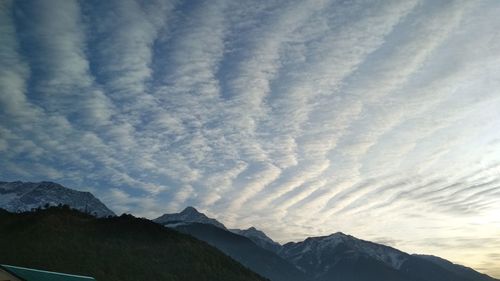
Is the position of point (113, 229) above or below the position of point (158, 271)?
above

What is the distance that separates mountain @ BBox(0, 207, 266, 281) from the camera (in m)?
130

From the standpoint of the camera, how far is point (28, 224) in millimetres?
155625

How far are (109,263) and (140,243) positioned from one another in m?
35.8

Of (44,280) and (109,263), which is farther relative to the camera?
(109,263)

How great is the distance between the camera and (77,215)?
7259 inches

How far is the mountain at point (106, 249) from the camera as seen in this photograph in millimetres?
129625

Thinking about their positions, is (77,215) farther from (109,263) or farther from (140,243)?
(109,263)

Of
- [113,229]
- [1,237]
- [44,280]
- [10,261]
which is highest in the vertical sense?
[113,229]

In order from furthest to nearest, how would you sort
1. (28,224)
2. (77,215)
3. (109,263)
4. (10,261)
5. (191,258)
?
1. (77,215)
2. (191,258)
3. (28,224)
4. (109,263)
5. (10,261)

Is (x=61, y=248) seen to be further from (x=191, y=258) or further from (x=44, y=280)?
(x=44, y=280)

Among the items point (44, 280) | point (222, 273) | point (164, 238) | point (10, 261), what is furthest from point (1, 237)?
point (44, 280)

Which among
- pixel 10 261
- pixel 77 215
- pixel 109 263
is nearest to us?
pixel 10 261

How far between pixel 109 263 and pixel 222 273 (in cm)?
4859

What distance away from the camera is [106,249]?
506 feet
